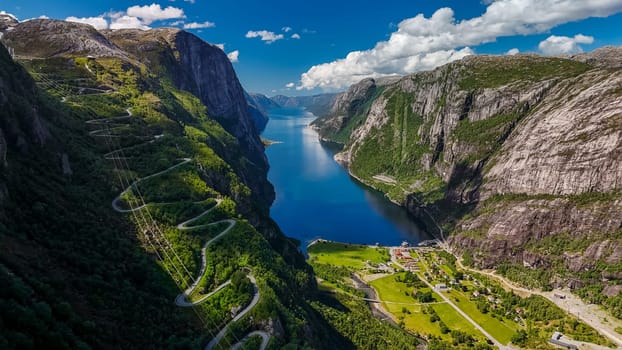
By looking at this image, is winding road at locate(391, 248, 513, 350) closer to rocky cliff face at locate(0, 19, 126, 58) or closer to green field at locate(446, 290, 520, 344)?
green field at locate(446, 290, 520, 344)


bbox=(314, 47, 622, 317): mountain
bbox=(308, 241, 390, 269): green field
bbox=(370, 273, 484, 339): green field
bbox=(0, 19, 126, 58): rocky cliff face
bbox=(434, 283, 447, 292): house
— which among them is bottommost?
bbox=(370, 273, 484, 339): green field

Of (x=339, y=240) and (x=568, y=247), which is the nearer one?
(x=568, y=247)

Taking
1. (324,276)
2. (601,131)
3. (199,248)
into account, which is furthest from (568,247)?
(199,248)

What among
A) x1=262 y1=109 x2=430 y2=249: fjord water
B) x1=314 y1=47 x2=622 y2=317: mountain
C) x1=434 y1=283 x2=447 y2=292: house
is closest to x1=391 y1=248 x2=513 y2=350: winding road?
x1=434 y1=283 x2=447 y2=292: house

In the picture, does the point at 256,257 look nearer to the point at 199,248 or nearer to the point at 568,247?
the point at 199,248

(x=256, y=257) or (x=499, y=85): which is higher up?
(x=499, y=85)

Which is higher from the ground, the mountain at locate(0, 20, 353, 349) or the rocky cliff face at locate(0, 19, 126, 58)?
the rocky cliff face at locate(0, 19, 126, 58)

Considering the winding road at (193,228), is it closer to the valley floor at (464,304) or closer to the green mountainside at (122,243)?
the green mountainside at (122,243)

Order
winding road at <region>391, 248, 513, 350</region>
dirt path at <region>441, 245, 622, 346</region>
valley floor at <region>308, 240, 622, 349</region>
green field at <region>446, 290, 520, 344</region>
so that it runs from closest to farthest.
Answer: winding road at <region>391, 248, 513, 350</region> → dirt path at <region>441, 245, 622, 346</region> → valley floor at <region>308, 240, 622, 349</region> → green field at <region>446, 290, 520, 344</region>
